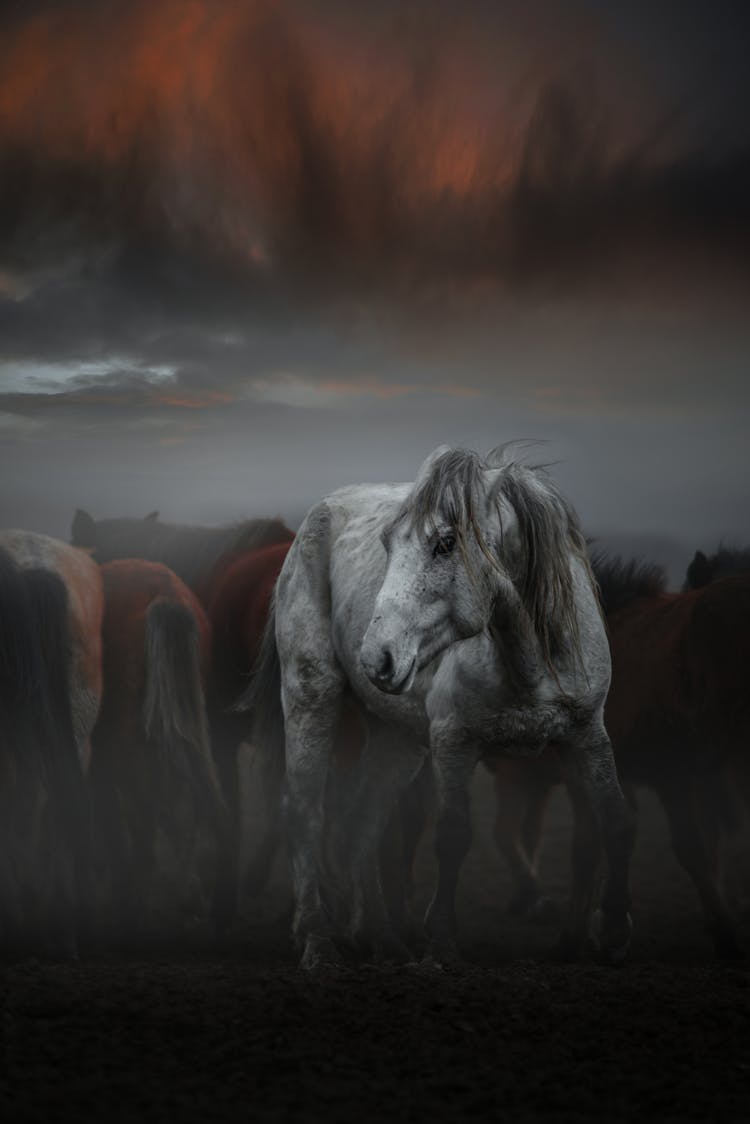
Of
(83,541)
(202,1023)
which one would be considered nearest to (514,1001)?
(202,1023)

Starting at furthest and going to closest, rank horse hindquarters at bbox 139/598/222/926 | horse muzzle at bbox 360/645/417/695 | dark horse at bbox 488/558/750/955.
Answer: horse hindquarters at bbox 139/598/222/926, dark horse at bbox 488/558/750/955, horse muzzle at bbox 360/645/417/695

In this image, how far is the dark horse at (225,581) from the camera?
6.99 meters

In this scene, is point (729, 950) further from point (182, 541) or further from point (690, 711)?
point (182, 541)

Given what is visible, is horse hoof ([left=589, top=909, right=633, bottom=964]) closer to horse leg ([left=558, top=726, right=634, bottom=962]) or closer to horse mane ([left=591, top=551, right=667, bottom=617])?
horse leg ([left=558, top=726, right=634, bottom=962])

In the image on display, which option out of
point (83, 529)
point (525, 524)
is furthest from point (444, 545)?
point (83, 529)

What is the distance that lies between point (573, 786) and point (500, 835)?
2662 mm

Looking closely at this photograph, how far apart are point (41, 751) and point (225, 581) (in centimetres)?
235

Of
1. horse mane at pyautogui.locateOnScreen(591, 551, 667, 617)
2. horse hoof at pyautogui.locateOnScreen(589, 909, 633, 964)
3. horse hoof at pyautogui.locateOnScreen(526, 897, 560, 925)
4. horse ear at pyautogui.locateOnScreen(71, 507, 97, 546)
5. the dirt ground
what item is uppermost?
horse ear at pyautogui.locateOnScreen(71, 507, 97, 546)

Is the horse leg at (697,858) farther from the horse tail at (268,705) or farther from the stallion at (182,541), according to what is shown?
the stallion at (182,541)

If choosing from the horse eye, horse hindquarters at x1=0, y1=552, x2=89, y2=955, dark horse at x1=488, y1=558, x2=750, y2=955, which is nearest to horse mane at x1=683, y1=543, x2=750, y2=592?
dark horse at x1=488, y1=558, x2=750, y2=955

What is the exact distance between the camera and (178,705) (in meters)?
6.18

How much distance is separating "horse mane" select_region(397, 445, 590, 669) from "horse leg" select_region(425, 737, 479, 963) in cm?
59

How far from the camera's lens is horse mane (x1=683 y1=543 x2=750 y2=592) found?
733 centimetres

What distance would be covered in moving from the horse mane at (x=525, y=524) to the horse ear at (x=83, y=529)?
195 inches
